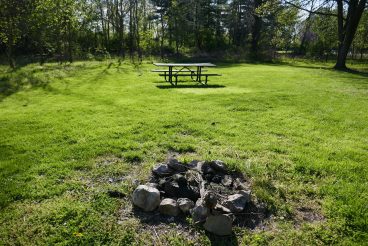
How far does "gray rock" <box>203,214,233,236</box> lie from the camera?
2916 millimetres

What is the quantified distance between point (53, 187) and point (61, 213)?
648mm

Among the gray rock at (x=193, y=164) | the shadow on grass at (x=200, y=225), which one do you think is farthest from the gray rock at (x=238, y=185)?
the gray rock at (x=193, y=164)

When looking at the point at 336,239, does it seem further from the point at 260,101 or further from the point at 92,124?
the point at 260,101

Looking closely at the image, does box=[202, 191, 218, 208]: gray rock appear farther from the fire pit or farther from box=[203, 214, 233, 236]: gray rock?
box=[203, 214, 233, 236]: gray rock

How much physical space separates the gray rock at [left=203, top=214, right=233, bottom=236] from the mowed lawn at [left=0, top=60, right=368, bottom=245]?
9 centimetres

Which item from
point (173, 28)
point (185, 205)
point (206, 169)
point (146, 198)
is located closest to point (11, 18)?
point (206, 169)

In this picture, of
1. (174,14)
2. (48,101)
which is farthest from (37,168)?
(174,14)

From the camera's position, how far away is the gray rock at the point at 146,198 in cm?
329

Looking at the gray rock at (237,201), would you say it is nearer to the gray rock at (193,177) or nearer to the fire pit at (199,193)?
the fire pit at (199,193)

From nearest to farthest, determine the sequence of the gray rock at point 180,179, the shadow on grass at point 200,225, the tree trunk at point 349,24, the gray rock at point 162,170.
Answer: the shadow on grass at point 200,225 < the gray rock at point 180,179 < the gray rock at point 162,170 < the tree trunk at point 349,24

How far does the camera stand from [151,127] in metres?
6.15

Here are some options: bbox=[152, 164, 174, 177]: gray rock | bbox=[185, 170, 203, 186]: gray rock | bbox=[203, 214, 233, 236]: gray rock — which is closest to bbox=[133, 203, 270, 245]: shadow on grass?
bbox=[203, 214, 233, 236]: gray rock

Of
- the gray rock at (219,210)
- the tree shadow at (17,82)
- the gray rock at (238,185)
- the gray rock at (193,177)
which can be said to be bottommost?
the gray rock at (238,185)

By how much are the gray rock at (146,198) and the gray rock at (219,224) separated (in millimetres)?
677
